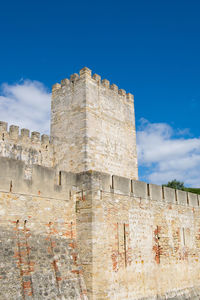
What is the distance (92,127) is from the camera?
16625mm

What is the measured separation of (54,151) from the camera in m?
18.2

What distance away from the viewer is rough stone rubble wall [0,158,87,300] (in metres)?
7.27

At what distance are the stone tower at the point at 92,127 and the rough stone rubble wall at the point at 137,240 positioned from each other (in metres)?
4.96

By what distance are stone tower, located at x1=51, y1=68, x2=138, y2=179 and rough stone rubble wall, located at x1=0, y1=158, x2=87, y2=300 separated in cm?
675

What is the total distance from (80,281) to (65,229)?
150 centimetres

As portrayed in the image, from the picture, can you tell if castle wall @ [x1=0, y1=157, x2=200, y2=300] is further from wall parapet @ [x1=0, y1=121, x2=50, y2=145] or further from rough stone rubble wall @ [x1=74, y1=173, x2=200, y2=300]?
wall parapet @ [x1=0, y1=121, x2=50, y2=145]

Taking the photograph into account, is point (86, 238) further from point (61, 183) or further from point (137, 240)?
point (137, 240)

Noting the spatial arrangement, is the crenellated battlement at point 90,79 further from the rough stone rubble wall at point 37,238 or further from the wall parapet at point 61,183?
the rough stone rubble wall at point 37,238

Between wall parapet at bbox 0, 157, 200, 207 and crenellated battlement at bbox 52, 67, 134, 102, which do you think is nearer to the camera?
wall parapet at bbox 0, 157, 200, 207

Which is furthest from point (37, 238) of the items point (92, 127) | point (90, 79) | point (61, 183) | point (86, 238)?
point (90, 79)

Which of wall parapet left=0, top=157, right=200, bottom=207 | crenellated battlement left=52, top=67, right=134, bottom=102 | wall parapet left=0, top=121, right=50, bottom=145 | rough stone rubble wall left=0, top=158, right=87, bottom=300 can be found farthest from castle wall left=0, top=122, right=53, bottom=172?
rough stone rubble wall left=0, top=158, right=87, bottom=300

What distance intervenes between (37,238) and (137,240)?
3963 millimetres

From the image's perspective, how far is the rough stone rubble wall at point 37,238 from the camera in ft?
23.9

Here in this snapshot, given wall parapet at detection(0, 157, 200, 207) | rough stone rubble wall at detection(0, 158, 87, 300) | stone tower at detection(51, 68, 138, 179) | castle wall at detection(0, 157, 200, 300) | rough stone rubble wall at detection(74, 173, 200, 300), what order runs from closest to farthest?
rough stone rubble wall at detection(0, 158, 87, 300), castle wall at detection(0, 157, 200, 300), wall parapet at detection(0, 157, 200, 207), rough stone rubble wall at detection(74, 173, 200, 300), stone tower at detection(51, 68, 138, 179)
